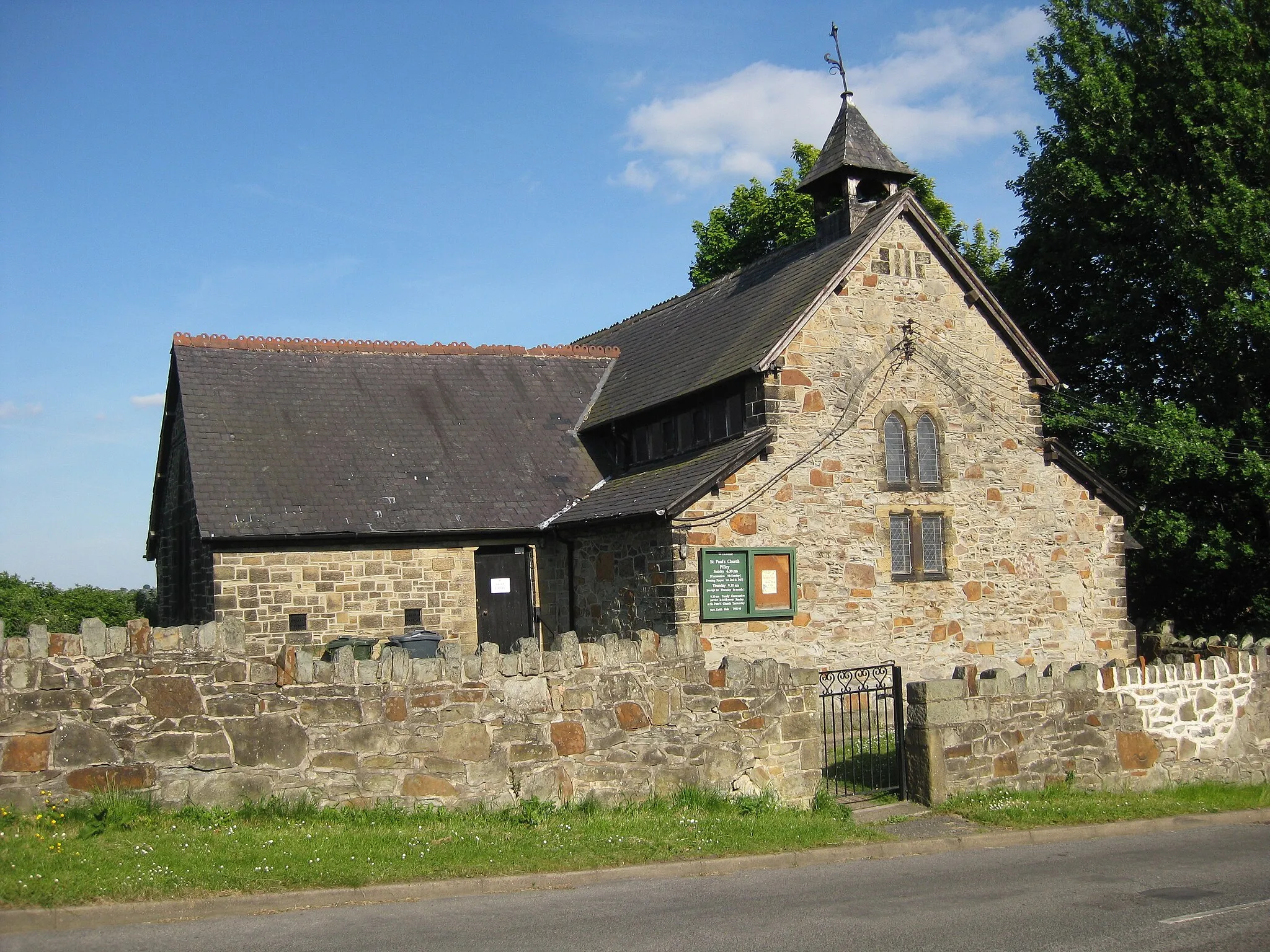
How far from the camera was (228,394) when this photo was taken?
21625 mm

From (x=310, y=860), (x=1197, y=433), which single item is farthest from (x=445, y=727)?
(x=1197, y=433)

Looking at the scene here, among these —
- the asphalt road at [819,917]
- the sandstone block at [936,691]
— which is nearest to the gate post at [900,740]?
the sandstone block at [936,691]

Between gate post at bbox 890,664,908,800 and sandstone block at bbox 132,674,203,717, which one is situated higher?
sandstone block at bbox 132,674,203,717

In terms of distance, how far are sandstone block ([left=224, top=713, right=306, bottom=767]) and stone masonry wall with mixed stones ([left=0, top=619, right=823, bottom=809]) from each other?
0.01 metres

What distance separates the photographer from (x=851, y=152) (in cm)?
2189

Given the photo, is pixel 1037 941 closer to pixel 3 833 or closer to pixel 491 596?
pixel 3 833

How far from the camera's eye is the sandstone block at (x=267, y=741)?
33.7 feet

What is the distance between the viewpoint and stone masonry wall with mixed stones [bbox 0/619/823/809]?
32.3ft

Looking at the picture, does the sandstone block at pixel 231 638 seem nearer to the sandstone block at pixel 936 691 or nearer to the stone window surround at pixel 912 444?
the sandstone block at pixel 936 691

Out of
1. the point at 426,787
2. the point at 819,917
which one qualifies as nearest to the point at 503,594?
the point at 426,787

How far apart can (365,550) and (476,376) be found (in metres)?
6.17

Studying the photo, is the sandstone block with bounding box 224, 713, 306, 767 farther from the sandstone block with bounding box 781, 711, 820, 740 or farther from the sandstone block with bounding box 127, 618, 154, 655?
the sandstone block with bounding box 781, 711, 820, 740

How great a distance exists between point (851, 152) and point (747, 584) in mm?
9066

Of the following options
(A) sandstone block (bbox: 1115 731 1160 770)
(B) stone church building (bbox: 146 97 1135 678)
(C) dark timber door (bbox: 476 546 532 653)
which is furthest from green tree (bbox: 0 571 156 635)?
(A) sandstone block (bbox: 1115 731 1160 770)
